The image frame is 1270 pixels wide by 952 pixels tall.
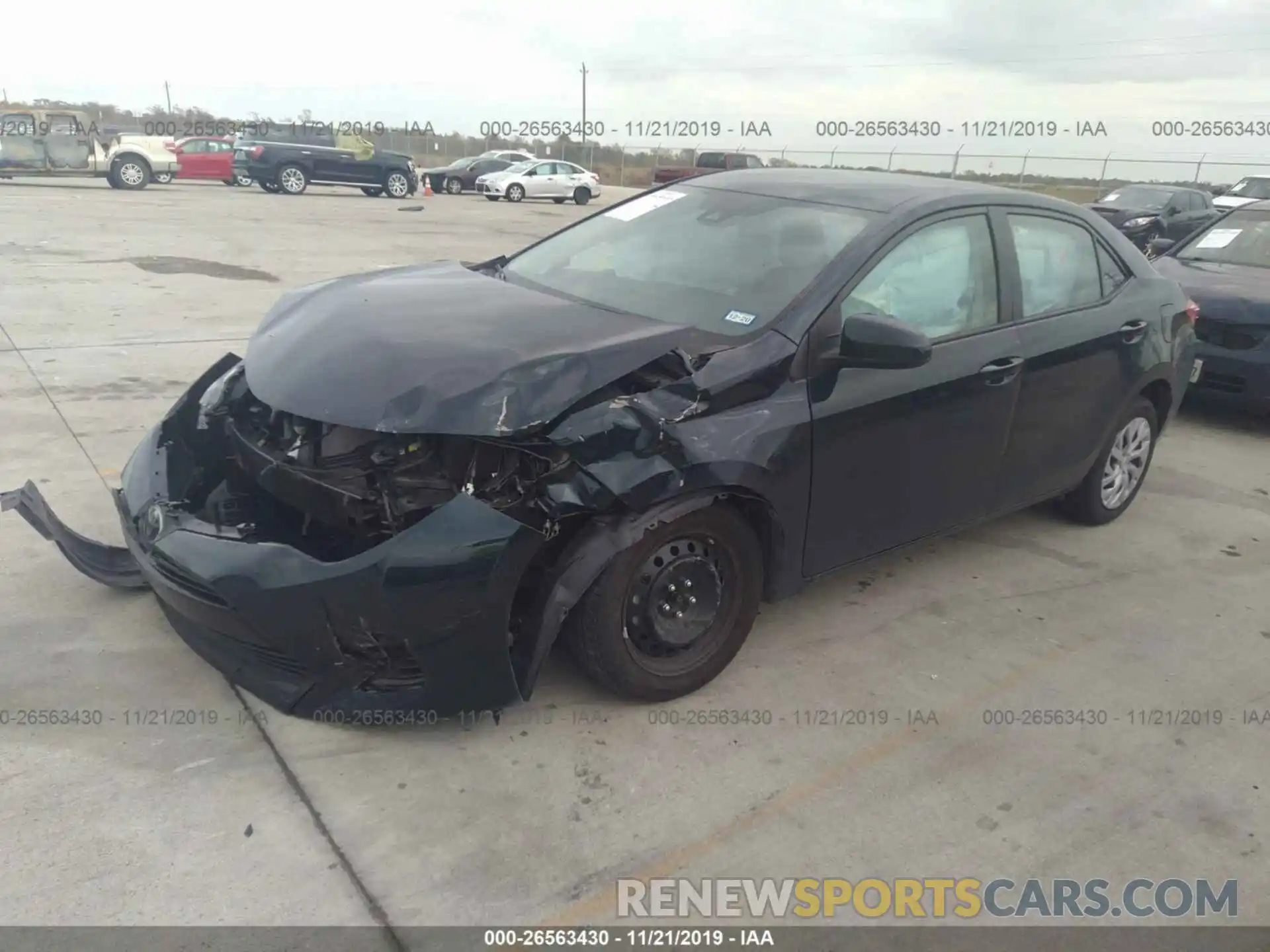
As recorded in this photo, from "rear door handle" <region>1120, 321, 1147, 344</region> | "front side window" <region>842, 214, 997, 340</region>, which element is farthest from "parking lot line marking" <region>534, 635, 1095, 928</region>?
"rear door handle" <region>1120, 321, 1147, 344</region>

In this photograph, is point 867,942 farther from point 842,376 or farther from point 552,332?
point 552,332

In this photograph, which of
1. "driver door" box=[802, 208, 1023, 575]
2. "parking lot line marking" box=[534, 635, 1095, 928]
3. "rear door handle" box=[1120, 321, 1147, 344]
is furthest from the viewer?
"rear door handle" box=[1120, 321, 1147, 344]

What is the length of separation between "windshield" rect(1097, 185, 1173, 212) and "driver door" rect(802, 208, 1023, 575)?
15.3 meters

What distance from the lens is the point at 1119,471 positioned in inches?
192

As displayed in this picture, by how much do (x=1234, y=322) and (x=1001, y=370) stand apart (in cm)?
404

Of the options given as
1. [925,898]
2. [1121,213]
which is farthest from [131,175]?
[925,898]

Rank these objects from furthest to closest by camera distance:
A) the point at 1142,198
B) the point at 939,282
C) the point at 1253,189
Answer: the point at 1253,189 < the point at 1142,198 < the point at 939,282

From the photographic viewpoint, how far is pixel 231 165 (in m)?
25.9

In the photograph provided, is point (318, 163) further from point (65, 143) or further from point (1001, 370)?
point (1001, 370)

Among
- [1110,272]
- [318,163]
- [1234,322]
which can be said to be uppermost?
[318,163]

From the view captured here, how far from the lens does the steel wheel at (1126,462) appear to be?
4.79 meters

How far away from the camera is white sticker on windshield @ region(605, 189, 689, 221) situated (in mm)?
4234

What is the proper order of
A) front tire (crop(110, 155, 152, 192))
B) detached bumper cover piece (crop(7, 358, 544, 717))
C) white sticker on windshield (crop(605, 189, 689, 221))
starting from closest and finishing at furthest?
1. detached bumper cover piece (crop(7, 358, 544, 717))
2. white sticker on windshield (crop(605, 189, 689, 221))
3. front tire (crop(110, 155, 152, 192))

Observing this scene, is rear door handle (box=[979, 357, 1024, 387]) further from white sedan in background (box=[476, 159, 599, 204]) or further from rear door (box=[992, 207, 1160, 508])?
white sedan in background (box=[476, 159, 599, 204])
